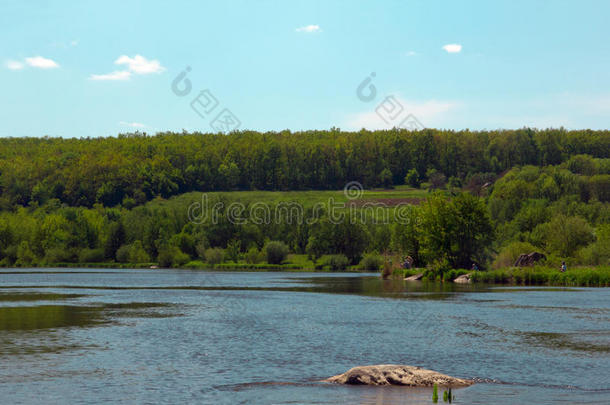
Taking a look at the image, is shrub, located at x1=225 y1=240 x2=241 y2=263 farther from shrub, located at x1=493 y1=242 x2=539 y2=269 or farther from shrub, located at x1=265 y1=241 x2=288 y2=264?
shrub, located at x1=493 y1=242 x2=539 y2=269

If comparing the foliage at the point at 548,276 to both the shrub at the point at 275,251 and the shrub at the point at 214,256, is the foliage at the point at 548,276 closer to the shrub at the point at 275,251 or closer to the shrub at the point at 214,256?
the shrub at the point at 275,251

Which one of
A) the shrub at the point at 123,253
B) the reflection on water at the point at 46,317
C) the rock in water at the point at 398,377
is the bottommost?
the reflection on water at the point at 46,317

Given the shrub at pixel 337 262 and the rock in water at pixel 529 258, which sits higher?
the rock in water at pixel 529 258

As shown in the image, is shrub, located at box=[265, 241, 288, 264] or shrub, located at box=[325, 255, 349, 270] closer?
shrub, located at box=[325, 255, 349, 270]

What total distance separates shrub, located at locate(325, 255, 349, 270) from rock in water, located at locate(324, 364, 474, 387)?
476 ft

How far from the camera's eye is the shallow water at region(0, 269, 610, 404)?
22.6 metres

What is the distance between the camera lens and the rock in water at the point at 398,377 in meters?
23.2

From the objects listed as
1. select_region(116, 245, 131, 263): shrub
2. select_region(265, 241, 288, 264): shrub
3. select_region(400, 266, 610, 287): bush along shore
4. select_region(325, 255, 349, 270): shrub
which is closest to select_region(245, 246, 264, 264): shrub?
select_region(265, 241, 288, 264): shrub

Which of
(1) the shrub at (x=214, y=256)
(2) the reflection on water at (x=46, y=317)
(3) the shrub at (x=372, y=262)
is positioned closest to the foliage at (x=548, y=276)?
(2) the reflection on water at (x=46, y=317)

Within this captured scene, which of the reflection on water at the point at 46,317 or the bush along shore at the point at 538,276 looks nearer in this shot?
the reflection on water at the point at 46,317

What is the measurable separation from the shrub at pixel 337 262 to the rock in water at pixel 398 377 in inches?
5707

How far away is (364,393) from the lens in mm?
22203

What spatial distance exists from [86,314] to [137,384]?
91.9 feet

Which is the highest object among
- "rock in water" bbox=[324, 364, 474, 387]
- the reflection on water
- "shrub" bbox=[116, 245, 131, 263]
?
"shrub" bbox=[116, 245, 131, 263]
